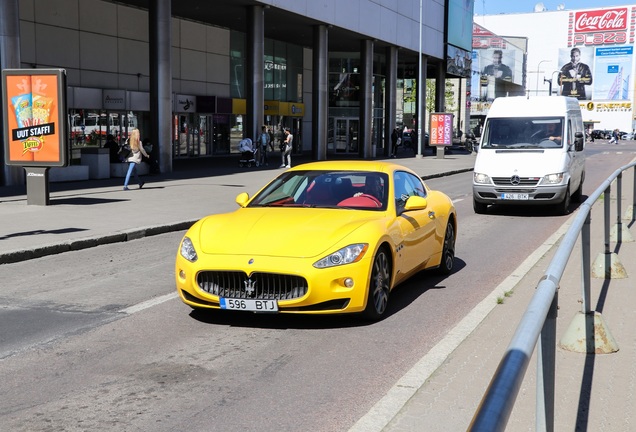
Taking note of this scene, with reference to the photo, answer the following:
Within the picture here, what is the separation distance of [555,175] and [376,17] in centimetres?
3258

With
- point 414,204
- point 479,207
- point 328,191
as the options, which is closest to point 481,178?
point 479,207

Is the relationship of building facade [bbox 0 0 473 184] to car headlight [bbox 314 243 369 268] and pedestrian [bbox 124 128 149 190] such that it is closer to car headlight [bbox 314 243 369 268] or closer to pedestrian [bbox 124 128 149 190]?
pedestrian [bbox 124 128 149 190]

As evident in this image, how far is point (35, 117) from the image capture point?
18016mm

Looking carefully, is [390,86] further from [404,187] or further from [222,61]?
[404,187]

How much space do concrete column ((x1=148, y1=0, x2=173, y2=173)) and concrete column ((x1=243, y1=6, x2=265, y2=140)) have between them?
6.11 metres

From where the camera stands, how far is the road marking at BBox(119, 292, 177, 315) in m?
7.76

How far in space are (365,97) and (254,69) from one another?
14.0m

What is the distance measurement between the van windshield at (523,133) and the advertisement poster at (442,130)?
29.1 m

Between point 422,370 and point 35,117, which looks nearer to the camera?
point 422,370

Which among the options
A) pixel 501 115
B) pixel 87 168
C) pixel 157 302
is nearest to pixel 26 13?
pixel 87 168

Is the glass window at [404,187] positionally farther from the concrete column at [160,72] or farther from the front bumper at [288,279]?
the concrete column at [160,72]

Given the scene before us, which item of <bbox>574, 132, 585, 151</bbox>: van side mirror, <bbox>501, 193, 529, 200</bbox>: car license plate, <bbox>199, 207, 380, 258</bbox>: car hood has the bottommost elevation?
<bbox>501, 193, 529, 200</bbox>: car license plate

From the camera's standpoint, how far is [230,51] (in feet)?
150

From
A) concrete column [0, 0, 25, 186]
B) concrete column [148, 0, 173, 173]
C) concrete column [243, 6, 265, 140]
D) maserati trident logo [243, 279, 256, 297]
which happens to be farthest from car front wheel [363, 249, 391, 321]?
concrete column [243, 6, 265, 140]
